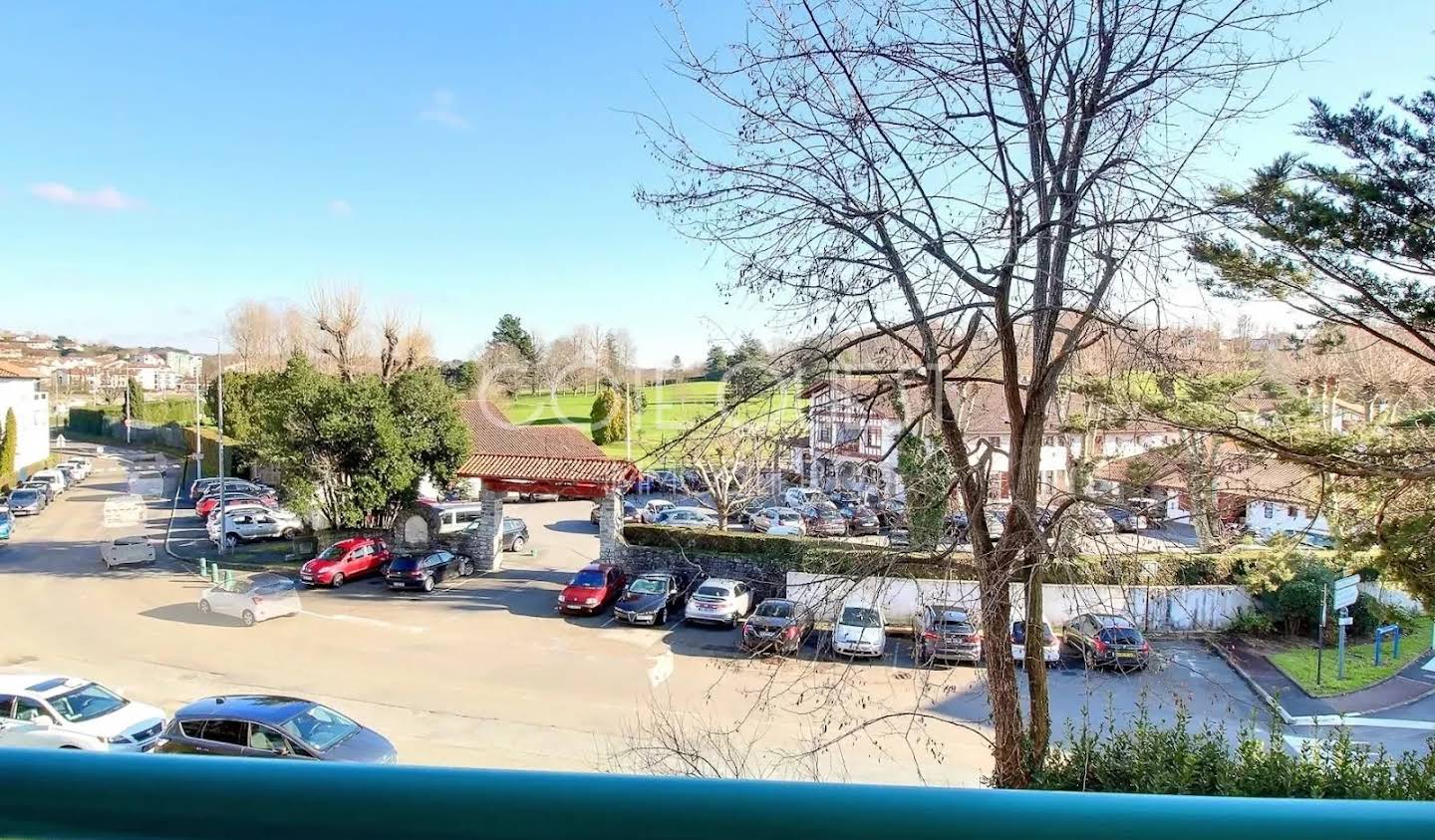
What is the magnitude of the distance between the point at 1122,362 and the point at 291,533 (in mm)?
14225

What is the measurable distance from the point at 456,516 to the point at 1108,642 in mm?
12648

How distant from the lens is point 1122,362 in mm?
3338

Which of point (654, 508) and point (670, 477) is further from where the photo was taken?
point (654, 508)

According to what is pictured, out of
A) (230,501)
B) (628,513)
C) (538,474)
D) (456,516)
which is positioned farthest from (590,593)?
(230,501)

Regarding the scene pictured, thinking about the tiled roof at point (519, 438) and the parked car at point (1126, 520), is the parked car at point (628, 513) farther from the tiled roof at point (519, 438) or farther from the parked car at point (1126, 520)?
the parked car at point (1126, 520)

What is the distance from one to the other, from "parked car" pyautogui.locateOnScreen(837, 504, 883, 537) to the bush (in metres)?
1.19

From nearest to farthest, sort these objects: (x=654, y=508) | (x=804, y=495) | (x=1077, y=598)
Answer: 1. (x=1077, y=598)
2. (x=804, y=495)
3. (x=654, y=508)

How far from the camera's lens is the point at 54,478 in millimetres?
15789

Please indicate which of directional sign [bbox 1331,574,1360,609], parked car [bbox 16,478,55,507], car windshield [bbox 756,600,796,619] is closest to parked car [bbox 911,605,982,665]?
directional sign [bbox 1331,574,1360,609]

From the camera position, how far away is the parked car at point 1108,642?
3367mm

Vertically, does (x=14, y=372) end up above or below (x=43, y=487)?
above

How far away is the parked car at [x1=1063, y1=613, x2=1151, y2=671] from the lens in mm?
3367

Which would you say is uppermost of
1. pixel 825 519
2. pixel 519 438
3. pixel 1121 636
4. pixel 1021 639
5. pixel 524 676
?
pixel 519 438

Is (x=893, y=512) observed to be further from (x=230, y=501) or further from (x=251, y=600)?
(x=230, y=501)
